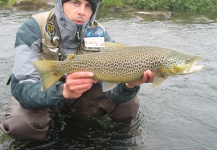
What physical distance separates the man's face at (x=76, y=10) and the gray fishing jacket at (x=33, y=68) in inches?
2.5

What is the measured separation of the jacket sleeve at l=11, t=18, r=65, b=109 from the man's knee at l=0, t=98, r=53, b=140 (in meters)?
0.13

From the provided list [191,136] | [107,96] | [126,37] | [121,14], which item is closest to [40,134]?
[107,96]

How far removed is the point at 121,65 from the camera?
3.31 metres

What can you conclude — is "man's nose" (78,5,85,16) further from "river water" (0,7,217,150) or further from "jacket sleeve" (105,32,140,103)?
"river water" (0,7,217,150)

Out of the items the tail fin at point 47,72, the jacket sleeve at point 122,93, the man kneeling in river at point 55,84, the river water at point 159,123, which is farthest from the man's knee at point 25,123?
the jacket sleeve at point 122,93

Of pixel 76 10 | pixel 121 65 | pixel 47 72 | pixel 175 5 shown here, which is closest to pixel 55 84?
pixel 47 72

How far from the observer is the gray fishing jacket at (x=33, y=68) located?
143 inches

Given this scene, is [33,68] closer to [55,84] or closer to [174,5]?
[55,84]

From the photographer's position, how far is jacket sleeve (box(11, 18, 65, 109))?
361 centimetres

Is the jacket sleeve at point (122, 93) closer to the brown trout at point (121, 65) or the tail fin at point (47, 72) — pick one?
the brown trout at point (121, 65)

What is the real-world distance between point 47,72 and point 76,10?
1.10 meters

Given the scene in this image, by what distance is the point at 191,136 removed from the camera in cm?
457

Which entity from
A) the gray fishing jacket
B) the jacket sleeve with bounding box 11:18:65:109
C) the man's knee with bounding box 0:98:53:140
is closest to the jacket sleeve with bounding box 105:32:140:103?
the gray fishing jacket

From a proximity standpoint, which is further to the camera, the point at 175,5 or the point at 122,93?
the point at 175,5
